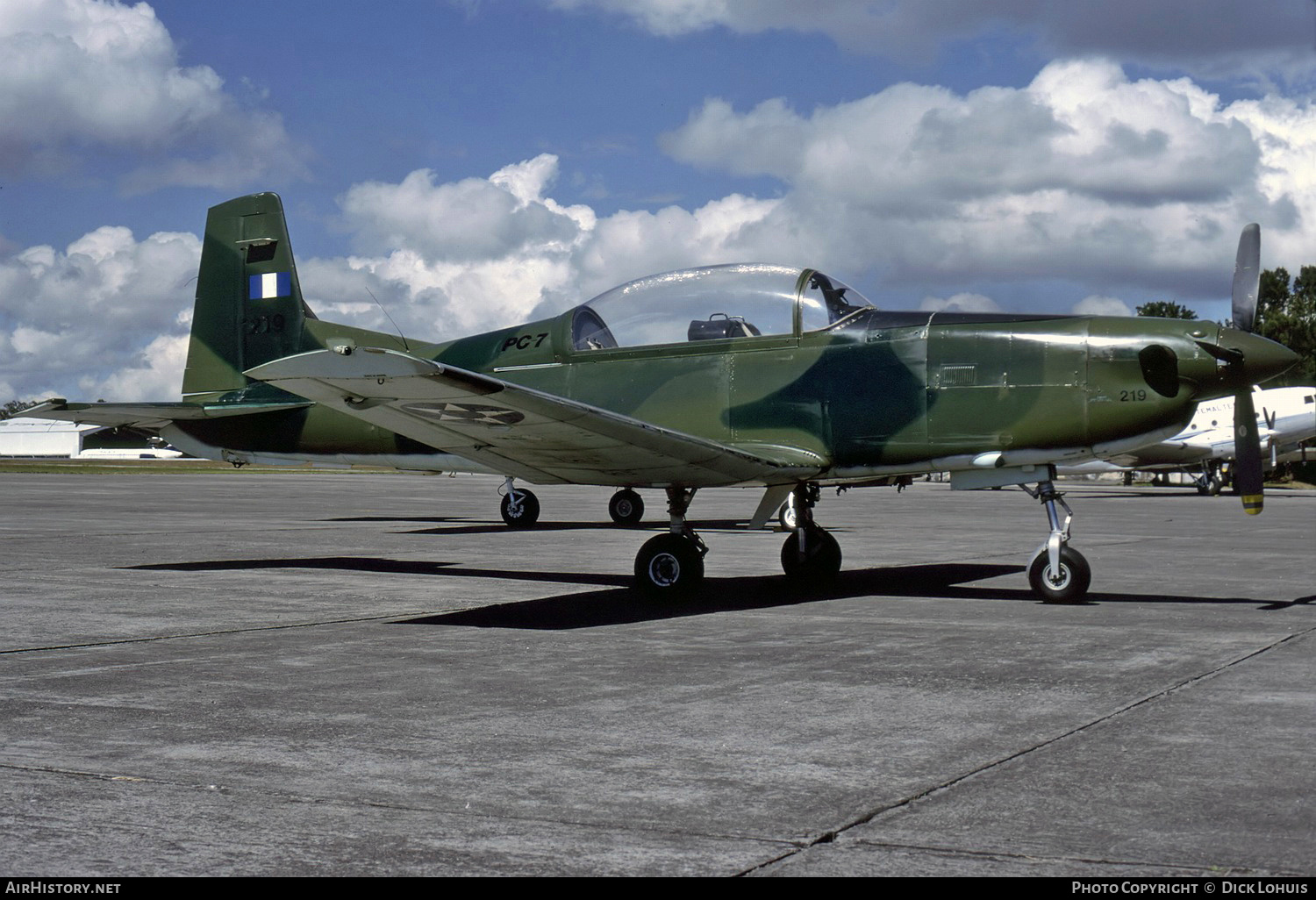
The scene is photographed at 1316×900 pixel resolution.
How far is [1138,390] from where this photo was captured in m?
8.92

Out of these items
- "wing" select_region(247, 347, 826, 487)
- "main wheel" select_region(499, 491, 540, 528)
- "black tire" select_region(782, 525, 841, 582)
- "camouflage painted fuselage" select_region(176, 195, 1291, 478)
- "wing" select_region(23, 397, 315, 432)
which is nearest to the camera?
"wing" select_region(247, 347, 826, 487)

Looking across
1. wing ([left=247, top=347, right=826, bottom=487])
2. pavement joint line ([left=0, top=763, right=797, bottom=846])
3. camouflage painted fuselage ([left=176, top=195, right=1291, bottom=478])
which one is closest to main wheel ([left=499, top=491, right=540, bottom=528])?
camouflage painted fuselage ([left=176, top=195, right=1291, bottom=478])

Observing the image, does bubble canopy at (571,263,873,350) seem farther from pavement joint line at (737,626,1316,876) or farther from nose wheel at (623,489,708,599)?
pavement joint line at (737,626,1316,876)

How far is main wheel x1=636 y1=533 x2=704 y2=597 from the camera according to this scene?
971 centimetres

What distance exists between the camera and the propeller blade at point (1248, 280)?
9.30 metres

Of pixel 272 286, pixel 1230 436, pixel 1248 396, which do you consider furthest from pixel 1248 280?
pixel 1230 436

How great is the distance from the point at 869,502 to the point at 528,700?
1068 inches

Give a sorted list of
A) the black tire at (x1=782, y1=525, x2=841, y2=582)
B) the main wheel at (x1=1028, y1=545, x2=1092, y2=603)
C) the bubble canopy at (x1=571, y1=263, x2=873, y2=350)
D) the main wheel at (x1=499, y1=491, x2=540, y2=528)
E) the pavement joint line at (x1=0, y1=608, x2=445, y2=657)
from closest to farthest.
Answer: the pavement joint line at (x1=0, y1=608, x2=445, y2=657)
the main wheel at (x1=1028, y1=545, x2=1092, y2=603)
the bubble canopy at (x1=571, y1=263, x2=873, y2=350)
the black tire at (x1=782, y1=525, x2=841, y2=582)
the main wheel at (x1=499, y1=491, x2=540, y2=528)

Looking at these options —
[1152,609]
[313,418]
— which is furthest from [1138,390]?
[313,418]

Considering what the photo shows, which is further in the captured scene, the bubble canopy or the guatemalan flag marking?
the guatemalan flag marking

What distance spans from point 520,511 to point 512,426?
35.1 ft

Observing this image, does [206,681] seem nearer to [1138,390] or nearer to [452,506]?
[1138,390]

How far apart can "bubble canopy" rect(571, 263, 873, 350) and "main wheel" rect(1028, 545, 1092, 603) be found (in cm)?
246

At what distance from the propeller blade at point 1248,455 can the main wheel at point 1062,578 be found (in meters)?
1.28
